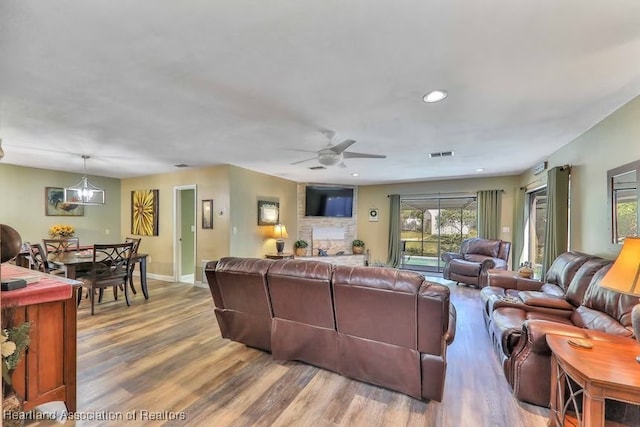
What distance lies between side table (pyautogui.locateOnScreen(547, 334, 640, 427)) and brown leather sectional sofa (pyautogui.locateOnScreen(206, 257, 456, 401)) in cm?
65

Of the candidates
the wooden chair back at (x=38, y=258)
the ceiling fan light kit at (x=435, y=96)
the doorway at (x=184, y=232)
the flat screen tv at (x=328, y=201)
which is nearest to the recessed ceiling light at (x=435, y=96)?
the ceiling fan light kit at (x=435, y=96)

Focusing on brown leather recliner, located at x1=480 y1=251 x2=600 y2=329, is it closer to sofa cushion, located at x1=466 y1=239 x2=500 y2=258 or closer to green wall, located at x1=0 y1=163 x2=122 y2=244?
sofa cushion, located at x1=466 y1=239 x2=500 y2=258

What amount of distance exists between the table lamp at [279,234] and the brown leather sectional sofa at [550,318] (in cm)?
430

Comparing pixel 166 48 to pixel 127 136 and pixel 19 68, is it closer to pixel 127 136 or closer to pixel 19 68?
pixel 19 68

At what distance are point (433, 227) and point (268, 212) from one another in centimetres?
434

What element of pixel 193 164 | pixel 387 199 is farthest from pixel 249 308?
pixel 387 199

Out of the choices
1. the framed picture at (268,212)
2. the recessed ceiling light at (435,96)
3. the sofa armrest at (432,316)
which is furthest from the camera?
the framed picture at (268,212)

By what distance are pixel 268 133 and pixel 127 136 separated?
1792 millimetres

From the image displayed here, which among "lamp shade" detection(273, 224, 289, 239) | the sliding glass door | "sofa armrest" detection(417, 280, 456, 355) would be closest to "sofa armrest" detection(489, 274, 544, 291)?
"sofa armrest" detection(417, 280, 456, 355)

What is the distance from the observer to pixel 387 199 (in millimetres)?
8008

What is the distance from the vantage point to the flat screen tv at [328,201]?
7777mm

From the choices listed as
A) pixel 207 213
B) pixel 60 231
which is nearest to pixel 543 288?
pixel 207 213

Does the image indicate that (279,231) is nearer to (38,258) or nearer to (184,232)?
(184,232)

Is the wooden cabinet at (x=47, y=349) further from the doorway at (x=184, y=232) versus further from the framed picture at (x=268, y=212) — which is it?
the framed picture at (x=268, y=212)
